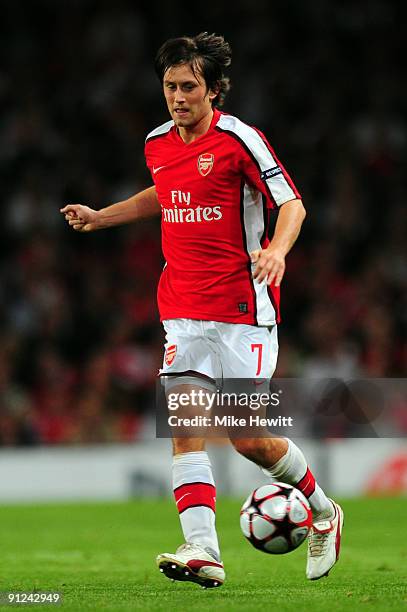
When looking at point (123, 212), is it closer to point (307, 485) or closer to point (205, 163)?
point (205, 163)

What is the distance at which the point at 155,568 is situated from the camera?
6.92 m

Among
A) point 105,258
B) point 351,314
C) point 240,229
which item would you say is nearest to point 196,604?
point 240,229

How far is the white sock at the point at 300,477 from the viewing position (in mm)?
6047

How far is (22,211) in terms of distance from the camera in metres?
15.7

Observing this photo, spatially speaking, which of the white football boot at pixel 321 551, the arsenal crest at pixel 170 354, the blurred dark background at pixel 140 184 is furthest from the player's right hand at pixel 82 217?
the blurred dark background at pixel 140 184

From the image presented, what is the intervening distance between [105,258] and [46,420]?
8.47 feet

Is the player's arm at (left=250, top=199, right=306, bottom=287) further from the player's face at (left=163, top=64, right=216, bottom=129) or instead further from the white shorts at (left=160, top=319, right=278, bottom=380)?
the player's face at (left=163, top=64, right=216, bottom=129)

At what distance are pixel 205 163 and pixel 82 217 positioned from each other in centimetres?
72

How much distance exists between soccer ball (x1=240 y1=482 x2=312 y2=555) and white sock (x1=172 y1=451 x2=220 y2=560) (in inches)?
6.0

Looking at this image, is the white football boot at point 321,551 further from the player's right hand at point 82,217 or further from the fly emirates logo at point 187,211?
the player's right hand at point 82,217

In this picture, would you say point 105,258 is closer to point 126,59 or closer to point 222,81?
point 126,59

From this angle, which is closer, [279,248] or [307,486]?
[279,248]

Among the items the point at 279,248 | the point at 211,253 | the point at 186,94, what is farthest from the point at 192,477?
the point at 186,94

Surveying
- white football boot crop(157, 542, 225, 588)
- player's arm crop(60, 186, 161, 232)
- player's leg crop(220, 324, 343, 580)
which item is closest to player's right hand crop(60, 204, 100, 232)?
player's arm crop(60, 186, 161, 232)
